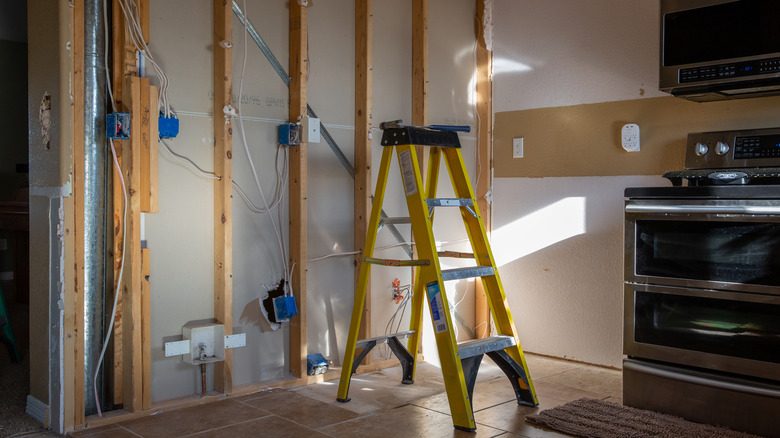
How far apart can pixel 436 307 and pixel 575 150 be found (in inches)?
59.1

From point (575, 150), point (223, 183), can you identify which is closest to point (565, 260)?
point (575, 150)

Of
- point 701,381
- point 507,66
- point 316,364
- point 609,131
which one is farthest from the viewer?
point 507,66

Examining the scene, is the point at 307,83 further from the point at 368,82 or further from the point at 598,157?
the point at 598,157

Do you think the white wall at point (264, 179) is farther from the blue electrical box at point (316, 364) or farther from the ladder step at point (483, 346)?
the ladder step at point (483, 346)

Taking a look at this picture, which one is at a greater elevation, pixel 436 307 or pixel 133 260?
pixel 133 260

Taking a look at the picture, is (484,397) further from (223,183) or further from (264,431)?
(223,183)

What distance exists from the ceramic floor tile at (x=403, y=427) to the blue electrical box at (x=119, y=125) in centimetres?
136

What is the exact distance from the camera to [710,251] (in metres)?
2.53

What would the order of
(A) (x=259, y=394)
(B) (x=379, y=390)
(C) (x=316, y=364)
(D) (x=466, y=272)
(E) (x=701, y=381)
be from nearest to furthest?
(E) (x=701, y=381) → (D) (x=466, y=272) → (A) (x=259, y=394) → (B) (x=379, y=390) → (C) (x=316, y=364)

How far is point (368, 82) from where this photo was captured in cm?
331

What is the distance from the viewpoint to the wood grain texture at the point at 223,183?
2789mm

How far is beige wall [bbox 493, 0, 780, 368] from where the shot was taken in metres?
3.29

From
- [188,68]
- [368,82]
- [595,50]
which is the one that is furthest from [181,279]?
[595,50]

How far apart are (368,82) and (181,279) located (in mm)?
1339
